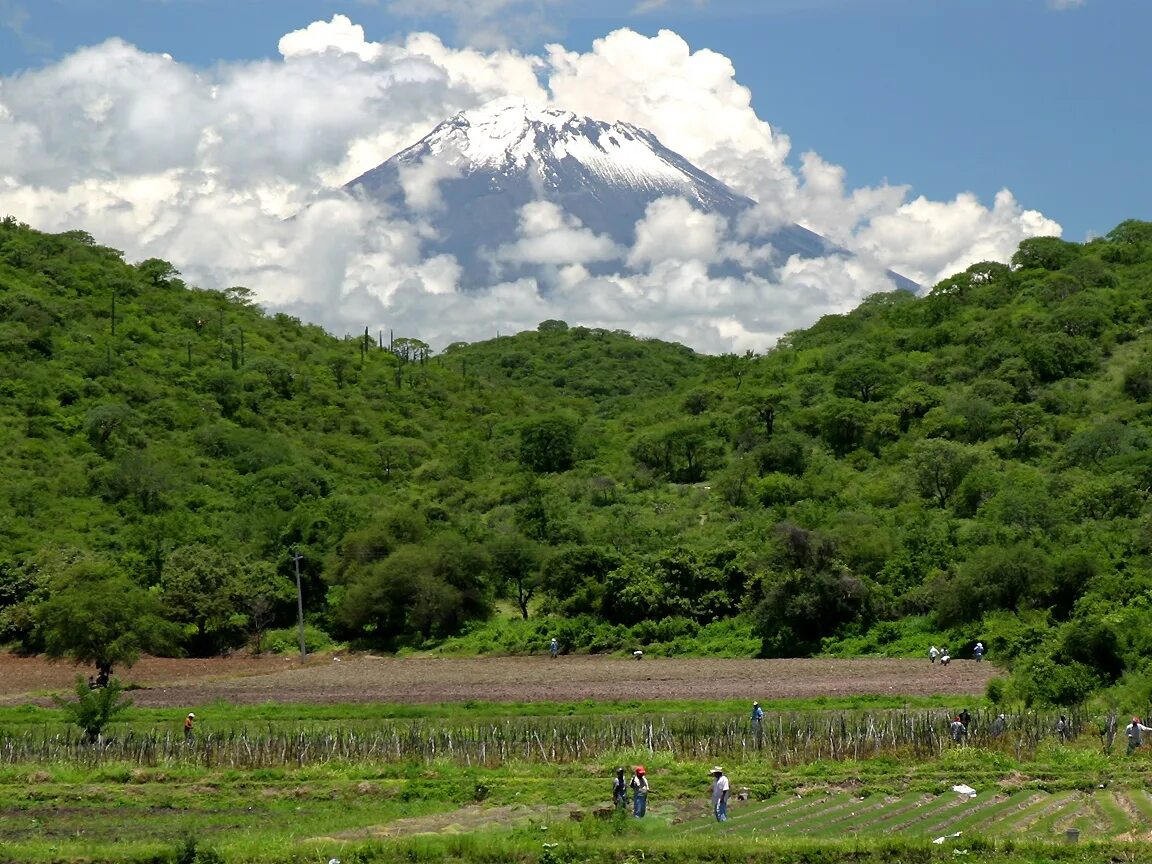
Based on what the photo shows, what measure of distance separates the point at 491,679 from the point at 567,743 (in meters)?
15.0

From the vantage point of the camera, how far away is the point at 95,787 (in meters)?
23.7

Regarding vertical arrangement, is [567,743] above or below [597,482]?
below

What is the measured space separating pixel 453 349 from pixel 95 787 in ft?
400

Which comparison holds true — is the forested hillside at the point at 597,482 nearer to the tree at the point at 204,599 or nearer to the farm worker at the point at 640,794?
the tree at the point at 204,599

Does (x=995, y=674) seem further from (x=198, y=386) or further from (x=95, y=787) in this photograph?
(x=198, y=386)

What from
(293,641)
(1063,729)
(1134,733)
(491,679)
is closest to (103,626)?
(491,679)

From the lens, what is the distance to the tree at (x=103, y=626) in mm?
37344

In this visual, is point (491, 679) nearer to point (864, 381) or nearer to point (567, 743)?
point (567, 743)

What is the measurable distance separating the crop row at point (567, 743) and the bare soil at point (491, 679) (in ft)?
24.5

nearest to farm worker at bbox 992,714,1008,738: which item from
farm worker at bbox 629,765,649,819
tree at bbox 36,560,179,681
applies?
farm worker at bbox 629,765,649,819

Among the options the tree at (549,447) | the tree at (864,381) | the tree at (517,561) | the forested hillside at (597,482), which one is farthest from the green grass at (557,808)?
A: the tree at (864,381)

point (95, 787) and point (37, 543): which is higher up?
point (37, 543)

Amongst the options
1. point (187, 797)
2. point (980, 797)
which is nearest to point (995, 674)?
point (980, 797)

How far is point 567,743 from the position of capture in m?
25.0
